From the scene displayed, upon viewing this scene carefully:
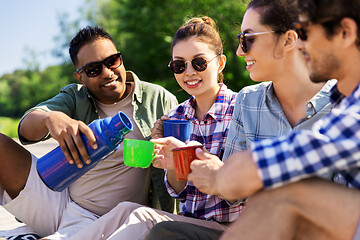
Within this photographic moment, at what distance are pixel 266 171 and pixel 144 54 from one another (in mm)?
18535

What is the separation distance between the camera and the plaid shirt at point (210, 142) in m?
2.62

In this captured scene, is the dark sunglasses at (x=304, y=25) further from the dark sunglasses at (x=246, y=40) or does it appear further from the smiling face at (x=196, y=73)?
the smiling face at (x=196, y=73)

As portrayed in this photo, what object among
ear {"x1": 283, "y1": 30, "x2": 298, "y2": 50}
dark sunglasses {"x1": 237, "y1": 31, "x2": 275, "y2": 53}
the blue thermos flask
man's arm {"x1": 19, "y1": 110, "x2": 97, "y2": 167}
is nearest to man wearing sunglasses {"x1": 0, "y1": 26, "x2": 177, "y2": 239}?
man's arm {"x1": 19, "y1": 110, "x2": 97, "y2": 167}

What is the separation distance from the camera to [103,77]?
11.2 ft

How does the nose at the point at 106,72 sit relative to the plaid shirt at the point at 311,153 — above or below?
above

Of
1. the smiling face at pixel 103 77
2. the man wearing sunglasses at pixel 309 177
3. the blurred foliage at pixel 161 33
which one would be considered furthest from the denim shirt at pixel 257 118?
the blurred foliage at pixel 161 33

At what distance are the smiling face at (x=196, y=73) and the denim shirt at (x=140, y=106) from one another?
56 centimetres

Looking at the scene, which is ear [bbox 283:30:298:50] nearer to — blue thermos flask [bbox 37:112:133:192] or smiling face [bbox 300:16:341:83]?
smiling face [bbox 300:16:341:83]

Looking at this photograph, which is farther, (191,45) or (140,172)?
(140,172)

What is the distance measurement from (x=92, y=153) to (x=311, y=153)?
1504 mm

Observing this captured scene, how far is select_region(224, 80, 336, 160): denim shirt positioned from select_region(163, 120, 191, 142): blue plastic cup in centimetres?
27

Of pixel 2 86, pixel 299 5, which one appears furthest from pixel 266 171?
pixel 2 86

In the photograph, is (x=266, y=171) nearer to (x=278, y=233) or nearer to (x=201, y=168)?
(x=278, y=233)

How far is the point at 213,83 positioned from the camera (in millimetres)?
2994
